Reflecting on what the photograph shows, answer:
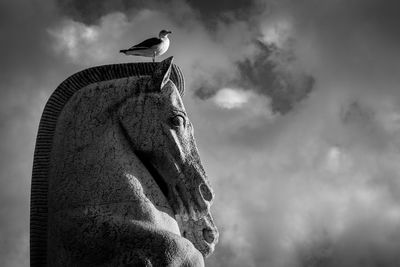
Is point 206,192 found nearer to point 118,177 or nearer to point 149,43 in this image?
point 118,177

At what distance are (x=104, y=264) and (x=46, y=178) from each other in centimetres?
150

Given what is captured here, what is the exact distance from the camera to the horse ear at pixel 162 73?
6.93m

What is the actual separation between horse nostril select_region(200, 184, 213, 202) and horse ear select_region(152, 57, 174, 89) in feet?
3.93

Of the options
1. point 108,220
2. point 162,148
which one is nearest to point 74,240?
point 108,220

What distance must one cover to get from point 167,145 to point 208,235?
131 cm

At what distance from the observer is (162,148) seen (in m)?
6.70

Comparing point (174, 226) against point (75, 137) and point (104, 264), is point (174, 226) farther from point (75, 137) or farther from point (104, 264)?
point (75, 137)

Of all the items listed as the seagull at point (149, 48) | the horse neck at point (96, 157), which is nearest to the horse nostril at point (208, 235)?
the horse neck at point (96, 157)

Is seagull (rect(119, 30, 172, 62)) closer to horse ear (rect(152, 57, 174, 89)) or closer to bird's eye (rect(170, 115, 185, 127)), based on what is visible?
horse ear (rect(152, 57, 174, 89))

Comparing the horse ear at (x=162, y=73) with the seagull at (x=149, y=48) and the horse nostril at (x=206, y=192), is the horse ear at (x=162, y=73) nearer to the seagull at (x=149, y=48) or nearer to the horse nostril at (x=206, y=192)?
the horse nostril at (x=206, y=192)

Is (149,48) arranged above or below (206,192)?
above

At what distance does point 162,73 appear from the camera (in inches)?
275

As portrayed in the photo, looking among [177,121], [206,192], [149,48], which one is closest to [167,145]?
[177,121]

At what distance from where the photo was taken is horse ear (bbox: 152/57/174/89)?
6.93 metres
